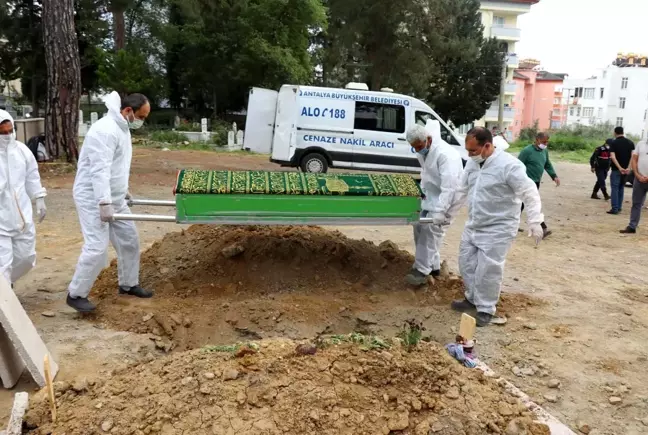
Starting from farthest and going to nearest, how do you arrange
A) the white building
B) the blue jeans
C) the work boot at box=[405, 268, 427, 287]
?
the white building < the blue jeans < the work boot at box=[405, 268, 427, 287]

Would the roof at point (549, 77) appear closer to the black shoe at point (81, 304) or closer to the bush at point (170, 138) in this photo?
the bush at point (170, 138)

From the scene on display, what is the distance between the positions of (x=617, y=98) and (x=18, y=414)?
2603 inches

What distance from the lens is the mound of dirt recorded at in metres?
2.58

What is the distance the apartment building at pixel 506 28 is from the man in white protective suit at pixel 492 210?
43.6 meters

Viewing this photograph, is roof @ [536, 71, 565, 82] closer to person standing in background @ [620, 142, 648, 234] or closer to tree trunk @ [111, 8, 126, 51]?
tree trunk @ [111, 8, 126, 51]

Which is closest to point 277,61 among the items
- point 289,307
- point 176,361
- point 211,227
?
point 211,227

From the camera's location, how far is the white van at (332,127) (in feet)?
41.3

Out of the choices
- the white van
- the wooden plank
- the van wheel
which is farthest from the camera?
the van wheel

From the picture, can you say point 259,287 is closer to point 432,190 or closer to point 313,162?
point 432,190

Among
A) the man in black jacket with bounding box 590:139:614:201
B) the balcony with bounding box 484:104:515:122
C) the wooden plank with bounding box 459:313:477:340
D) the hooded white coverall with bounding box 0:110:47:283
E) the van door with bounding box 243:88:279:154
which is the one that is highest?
the balcony with bounding box 484:104:515:122

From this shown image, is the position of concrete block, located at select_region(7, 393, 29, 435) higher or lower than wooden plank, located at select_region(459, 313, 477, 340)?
lower

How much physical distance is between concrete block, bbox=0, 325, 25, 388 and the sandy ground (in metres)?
0.07

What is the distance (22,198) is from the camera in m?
4.39

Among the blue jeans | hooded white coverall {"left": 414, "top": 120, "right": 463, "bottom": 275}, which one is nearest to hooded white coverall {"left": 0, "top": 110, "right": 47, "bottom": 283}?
hooded white coverall {"left": 414, "top": 120, "right": 463, "bottom": 275}
